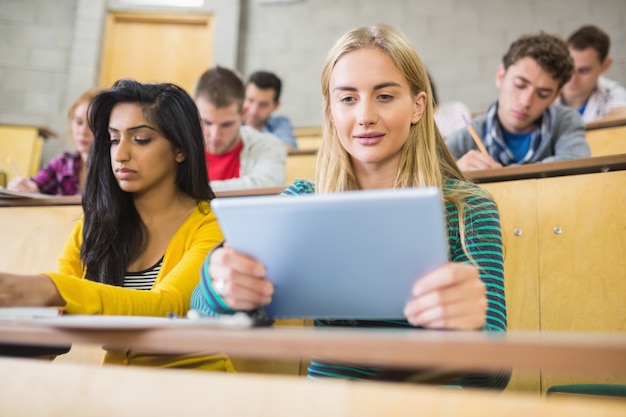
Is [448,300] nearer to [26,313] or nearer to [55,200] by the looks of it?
[26,313]

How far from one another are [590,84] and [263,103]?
164cm

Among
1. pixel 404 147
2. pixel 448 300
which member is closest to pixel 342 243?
pixel 448 300

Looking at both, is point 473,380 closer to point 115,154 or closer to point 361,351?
point 361,351

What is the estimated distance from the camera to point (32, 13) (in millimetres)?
4746

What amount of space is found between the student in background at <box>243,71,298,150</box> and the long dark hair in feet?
6.39

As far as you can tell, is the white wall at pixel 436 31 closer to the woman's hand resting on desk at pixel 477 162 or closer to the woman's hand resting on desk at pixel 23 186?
the woman's hand resting on desk at pixel 23 186

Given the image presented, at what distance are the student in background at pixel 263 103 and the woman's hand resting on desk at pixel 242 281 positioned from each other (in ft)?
8.75

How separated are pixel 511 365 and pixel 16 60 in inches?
194

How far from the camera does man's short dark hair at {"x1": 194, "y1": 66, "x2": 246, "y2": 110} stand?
2.43m

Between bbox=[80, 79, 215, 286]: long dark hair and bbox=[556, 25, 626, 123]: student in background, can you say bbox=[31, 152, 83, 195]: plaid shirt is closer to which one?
bbox=[80, 79, 215, 286]: long dark hair

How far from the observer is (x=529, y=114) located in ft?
6.95

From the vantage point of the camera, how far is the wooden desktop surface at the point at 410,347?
1.33 feet

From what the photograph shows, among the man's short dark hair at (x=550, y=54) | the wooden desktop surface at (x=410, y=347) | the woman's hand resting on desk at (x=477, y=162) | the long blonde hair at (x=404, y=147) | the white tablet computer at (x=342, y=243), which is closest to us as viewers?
the wooden desktop surface at (x=410, y=347)

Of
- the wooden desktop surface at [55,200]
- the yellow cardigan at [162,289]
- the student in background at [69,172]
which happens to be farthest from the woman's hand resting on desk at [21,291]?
the student in background at [69,172]
